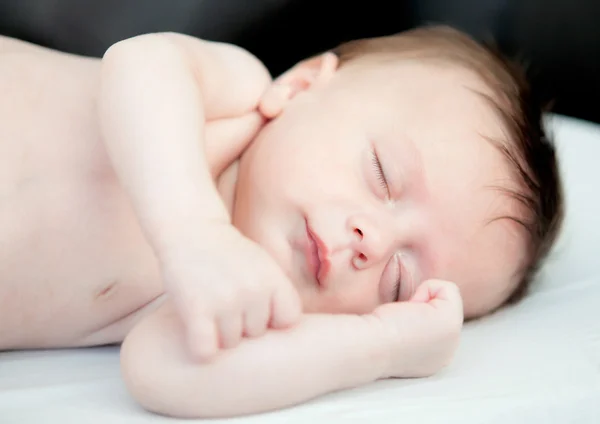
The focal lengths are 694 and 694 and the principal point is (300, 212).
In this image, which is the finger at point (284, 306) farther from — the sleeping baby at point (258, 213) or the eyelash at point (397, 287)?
the eyelash at point (397, 287)

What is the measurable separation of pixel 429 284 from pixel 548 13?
86 centimetres

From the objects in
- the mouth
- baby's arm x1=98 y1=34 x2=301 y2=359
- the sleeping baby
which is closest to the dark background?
the sleeping baby

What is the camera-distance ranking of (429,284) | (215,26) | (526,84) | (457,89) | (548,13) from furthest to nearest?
(548,13) → (215,26) → (526,84) → (457,89) → (429,284)

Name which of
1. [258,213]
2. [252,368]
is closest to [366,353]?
[252,368]

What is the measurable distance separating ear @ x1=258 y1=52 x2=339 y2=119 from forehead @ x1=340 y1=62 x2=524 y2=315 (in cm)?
9

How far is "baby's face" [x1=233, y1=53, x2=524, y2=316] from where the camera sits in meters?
0.81

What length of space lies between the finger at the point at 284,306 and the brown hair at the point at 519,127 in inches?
13.8

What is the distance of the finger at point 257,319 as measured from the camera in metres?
0.64

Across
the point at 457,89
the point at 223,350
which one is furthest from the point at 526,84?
the point at 223,350

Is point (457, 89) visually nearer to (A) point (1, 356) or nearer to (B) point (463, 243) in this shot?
(B) point (463, 243)

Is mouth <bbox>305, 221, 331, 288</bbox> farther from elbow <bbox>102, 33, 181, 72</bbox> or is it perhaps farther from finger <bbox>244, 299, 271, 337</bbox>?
elbow <bbox>102, 33, 181, 72</bbox>

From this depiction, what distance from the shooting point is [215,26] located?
1221 millimetres

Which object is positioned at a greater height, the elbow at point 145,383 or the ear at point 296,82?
the ear at point 296,82

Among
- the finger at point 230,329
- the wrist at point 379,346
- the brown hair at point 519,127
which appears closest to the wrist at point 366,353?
the wrist at point 379,346
